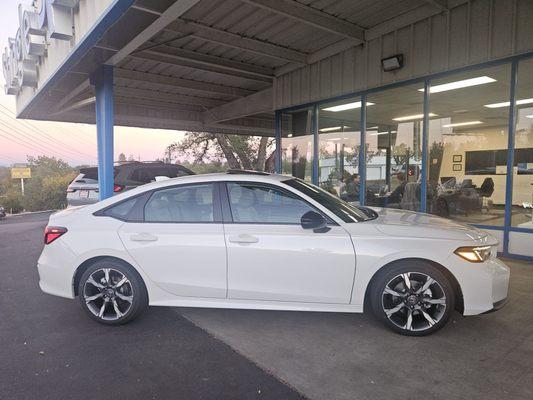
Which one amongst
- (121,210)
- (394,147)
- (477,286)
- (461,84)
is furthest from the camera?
(394,147)

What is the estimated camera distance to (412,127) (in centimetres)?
845

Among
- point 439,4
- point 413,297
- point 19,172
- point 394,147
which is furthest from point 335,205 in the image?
point 19,172

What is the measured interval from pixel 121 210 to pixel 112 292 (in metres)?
0.84

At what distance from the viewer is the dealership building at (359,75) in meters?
6.30

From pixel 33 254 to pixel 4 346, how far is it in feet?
15.7

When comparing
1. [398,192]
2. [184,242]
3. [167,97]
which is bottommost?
[184,242]

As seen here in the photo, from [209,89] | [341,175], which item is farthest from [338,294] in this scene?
[209,89]

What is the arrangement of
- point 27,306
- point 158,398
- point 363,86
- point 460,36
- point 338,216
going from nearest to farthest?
point 158,398
point 338,216
point 27,306
point 460,36
point 363,86

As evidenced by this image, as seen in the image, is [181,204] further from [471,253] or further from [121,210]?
[471,253]

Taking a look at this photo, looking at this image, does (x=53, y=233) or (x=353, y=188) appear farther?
(x=353, y=188)

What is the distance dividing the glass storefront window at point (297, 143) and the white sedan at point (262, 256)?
6449 millimetres

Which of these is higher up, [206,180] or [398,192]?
[206,180]

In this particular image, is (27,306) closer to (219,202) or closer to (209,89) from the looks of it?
(219,202)

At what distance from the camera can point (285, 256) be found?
11.7ft
